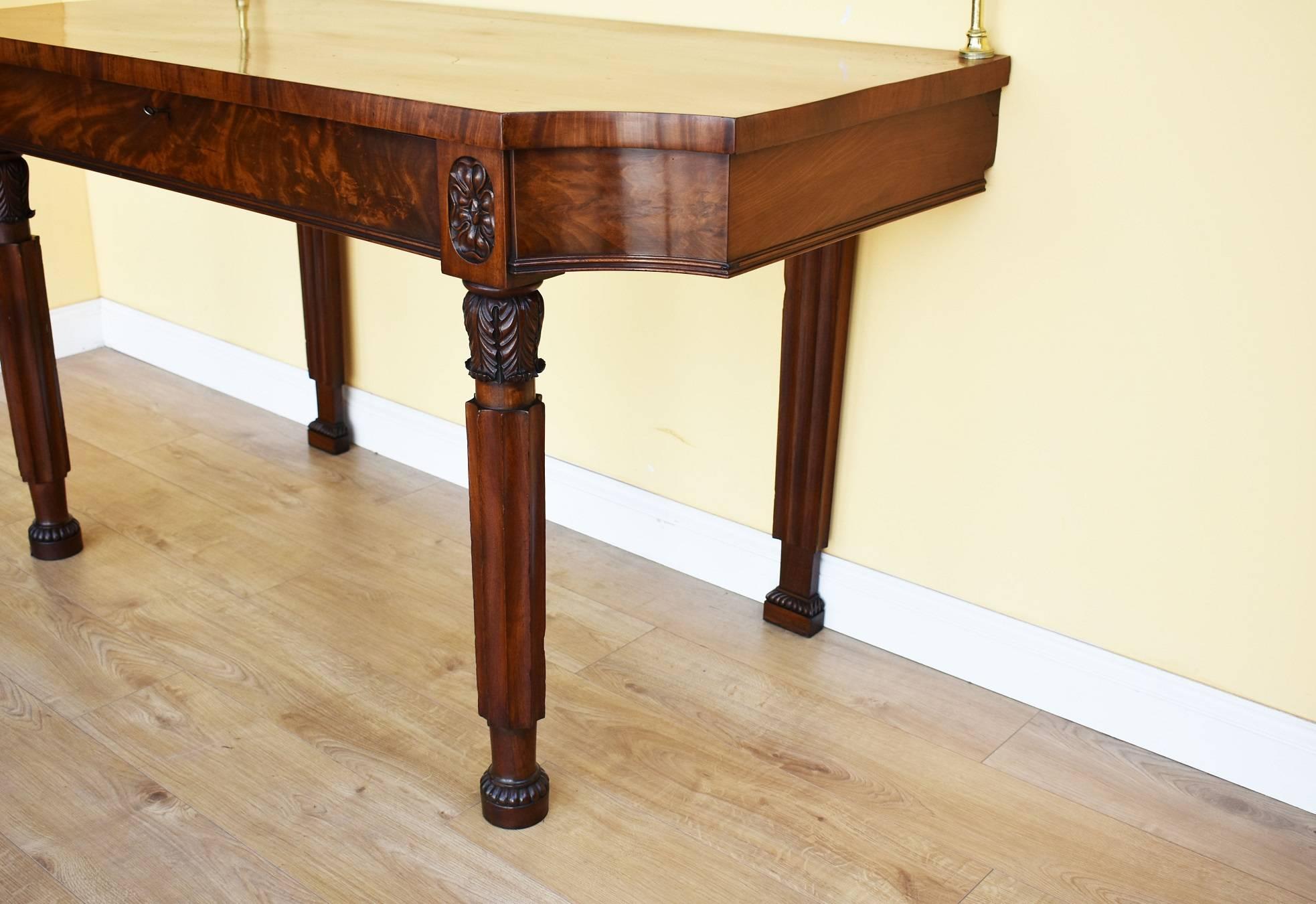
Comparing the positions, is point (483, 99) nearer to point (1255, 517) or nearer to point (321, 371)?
point (1255, 517)

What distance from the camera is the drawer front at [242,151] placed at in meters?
1.33

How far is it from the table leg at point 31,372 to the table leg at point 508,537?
3.32 feet

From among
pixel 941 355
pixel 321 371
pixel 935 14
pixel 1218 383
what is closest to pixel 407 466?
pixel 321 371

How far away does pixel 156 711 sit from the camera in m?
1.78

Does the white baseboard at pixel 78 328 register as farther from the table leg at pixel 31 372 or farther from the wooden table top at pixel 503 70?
the wooden table top at pixel 503 70

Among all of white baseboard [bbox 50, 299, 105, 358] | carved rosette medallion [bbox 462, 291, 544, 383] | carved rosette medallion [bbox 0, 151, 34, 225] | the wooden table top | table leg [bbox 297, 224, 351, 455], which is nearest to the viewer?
the wooden table top

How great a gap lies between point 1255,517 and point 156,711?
4.80ft

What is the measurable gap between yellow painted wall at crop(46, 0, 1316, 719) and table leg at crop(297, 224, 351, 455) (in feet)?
2.17

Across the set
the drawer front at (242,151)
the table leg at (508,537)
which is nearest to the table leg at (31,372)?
the drawer front at (242,151)

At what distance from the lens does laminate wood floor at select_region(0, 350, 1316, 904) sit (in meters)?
1.49

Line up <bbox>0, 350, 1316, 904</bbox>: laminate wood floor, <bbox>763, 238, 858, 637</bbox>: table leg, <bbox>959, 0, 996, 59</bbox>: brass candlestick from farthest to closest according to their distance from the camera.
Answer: <bbox>763, 238, 858, 637</bbox>: table leg < <bbox>959, 0, 996, 59</bbox>: brass candlestick < <bbox>0, 350, 1316, 904</bbox>: laminate wood floor

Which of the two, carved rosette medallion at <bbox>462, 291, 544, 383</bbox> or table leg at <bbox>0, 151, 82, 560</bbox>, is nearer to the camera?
carved rosette medallion at <bbox>462, 291, 544, 383</bbox>

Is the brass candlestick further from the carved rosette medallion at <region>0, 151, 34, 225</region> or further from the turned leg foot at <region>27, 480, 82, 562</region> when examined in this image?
the turned leg foot at <region>27, 480, 82, 562</region>

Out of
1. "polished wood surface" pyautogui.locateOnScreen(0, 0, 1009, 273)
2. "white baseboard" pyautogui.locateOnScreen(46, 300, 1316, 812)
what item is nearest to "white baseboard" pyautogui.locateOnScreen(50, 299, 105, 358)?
"white baseboard" pyautogui.locateOnScreen(46, 300, 1316, 812)
